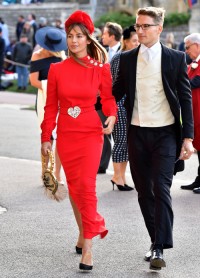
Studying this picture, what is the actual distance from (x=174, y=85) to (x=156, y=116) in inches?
10.3

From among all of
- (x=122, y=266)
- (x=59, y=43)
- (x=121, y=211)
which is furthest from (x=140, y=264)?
(x=59, y=43)

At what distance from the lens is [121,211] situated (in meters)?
9.59

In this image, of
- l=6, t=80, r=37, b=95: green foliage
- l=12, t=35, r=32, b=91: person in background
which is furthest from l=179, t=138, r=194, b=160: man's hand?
l=12, t=35, r=32, b=91: person in background

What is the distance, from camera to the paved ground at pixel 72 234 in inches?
284

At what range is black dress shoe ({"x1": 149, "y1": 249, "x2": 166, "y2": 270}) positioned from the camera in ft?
23.3

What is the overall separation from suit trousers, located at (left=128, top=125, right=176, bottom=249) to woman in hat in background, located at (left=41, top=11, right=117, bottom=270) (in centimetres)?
28

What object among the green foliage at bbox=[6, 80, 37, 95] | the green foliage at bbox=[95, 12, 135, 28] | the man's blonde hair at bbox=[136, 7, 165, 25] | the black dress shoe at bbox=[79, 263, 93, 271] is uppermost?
the man's blonde hair at bbox=[136, 7, 165, 25]

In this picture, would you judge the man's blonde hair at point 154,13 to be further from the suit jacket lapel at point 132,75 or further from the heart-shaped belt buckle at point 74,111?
the heart-shaped belt buckle at point 74,111

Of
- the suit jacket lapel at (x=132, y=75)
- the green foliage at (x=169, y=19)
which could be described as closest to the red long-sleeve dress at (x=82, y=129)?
the suit jacket lapel at (x=132, y=75)

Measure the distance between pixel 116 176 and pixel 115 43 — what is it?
6.00 feet

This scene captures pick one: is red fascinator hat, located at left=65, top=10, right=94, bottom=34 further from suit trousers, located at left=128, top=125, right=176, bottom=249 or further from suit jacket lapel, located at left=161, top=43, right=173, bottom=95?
suit trousers, located at left=128, top=125, right=176, bottom=249

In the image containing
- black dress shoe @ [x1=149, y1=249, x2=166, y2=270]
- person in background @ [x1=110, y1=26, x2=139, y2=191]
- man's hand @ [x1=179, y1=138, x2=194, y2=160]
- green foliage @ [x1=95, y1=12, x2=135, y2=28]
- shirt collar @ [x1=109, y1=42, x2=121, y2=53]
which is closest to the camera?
black dress shoe @ [x1=149, y1=249, x2=166, y2=270]

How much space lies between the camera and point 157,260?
23.2ft

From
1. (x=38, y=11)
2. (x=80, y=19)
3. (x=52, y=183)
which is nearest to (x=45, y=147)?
(x=52, y=183)
